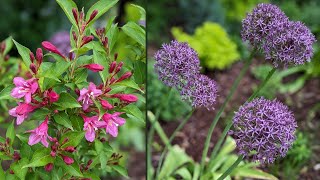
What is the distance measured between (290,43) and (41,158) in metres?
1.00

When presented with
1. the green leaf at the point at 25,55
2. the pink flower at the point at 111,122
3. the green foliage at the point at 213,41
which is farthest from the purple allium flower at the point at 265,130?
the green foliage at the point at 213,41

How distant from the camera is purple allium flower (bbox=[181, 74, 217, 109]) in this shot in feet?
8.29

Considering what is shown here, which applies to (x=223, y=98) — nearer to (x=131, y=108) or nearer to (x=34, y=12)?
(x=131, y=108)

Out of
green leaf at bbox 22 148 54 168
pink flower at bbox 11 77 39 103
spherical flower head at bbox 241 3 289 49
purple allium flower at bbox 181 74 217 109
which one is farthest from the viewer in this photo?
purple allium flower at bbox 181 74 217 109

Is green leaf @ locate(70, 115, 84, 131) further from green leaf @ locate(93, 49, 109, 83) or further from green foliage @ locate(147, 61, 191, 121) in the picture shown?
green foliage @ locate(147, 61, 191, 121)

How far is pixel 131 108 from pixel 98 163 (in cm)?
42

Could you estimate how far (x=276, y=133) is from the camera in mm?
2242

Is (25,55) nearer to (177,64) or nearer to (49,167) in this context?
(49,167)

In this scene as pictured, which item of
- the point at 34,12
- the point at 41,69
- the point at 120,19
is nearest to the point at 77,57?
the point at 41,69

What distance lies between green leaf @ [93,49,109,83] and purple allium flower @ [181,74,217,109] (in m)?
0.35

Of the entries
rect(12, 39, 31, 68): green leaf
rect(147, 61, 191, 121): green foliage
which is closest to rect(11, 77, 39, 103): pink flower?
rect(12, 39, 31, 68): green leaf

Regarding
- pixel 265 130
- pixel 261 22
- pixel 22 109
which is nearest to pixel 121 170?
pixel 22 109

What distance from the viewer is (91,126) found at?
2342 millimetres

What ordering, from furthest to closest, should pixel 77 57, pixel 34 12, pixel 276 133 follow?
pixel 34 12, pixel 77 57, pixel 276 133
